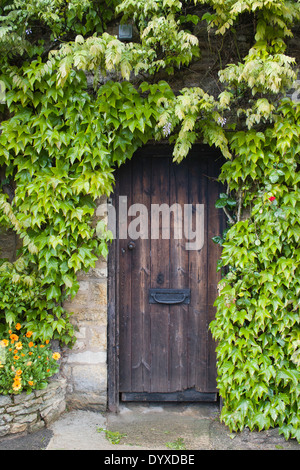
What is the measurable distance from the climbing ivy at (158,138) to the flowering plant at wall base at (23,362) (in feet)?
0.37

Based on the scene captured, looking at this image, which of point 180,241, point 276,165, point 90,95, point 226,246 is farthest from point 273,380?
point 90,95

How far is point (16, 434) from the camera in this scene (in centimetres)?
289

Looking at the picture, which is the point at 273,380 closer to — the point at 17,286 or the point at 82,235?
the point at 82,235

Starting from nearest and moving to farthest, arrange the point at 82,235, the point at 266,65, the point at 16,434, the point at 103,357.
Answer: the point at 266,65
the point at 16,434
the point at 82,235
the point at 103,357

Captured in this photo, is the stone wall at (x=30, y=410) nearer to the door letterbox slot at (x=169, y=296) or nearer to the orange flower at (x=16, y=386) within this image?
the orange flower at (x=16, y=386)

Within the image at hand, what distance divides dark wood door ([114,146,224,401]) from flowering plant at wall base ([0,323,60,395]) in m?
0.65

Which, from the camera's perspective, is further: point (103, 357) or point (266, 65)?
point (103, 357)

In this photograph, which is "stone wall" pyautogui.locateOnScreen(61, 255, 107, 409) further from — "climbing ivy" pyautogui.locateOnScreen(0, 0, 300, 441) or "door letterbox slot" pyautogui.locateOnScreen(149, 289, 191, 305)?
"door letterbox slot" pyautogui.locateOnScreen(149, 289, 191, 305)

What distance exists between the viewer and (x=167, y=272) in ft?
11.4

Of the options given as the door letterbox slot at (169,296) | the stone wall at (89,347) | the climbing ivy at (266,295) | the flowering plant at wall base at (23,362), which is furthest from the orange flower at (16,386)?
the climbing ivy at (266,295)

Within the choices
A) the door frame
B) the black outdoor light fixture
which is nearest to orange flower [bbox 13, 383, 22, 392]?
the door frame

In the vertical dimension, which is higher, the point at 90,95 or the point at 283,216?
the point at 90,95

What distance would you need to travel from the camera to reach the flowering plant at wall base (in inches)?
A: 114

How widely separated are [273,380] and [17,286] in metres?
2.03
